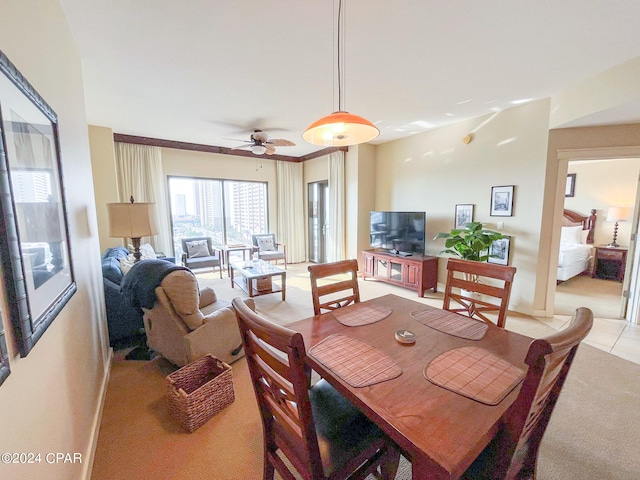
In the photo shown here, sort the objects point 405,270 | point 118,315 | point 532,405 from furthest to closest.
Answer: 1. point 405,270
2. point 118,315
3. point 532,405

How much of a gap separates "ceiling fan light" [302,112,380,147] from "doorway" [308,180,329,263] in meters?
4.52

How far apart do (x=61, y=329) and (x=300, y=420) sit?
119cm

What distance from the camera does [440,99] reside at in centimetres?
321

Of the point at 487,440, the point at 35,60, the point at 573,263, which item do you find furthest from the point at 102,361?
the point at 573,263

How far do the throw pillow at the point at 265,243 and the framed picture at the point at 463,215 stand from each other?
3755 mm

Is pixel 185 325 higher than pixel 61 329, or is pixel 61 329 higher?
pixel 61 329

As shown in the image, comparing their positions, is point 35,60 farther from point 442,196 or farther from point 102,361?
point 442,196

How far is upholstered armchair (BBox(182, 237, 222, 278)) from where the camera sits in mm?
4961

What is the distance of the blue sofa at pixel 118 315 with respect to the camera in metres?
2.66

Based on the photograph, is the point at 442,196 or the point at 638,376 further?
the point at 442,196

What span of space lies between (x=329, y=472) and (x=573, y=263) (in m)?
5.69

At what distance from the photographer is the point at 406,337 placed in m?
1.38

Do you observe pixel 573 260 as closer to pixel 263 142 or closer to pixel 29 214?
pixel 263 142

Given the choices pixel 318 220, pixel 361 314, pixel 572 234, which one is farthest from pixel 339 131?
pixel 572 234
